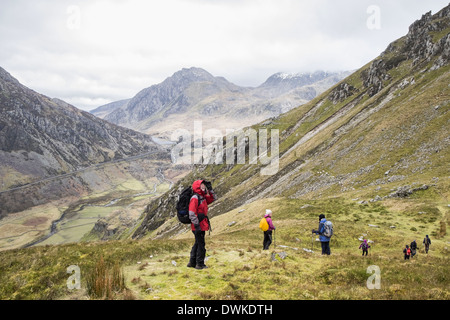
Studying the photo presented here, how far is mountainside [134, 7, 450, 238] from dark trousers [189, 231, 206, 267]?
27.5 m

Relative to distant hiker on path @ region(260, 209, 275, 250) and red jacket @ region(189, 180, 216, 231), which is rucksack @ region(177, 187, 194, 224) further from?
distant hiker on path @ region(260, 209, 275, 250)

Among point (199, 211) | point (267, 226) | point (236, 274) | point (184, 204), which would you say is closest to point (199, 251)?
point (236, 274)

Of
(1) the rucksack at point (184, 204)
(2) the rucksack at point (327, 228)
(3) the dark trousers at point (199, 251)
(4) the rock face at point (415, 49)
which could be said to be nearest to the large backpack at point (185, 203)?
(1) the rucksack at point (184, 204)

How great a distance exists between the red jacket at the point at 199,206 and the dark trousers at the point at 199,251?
1.28 ft

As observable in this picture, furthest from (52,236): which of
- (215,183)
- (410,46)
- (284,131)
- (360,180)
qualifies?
(410,46)

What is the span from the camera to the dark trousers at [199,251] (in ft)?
41.6

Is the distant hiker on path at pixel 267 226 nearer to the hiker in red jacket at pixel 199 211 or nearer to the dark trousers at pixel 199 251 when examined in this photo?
the dark trousers at pixel 199 251

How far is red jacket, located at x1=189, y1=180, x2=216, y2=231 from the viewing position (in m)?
12.0

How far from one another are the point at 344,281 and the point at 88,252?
1526 cm

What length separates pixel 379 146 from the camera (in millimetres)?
59750

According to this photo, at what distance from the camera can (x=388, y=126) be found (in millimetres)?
63875

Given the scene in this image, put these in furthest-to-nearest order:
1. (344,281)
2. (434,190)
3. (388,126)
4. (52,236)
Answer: (52,236), (388,126), (434,190), (344,281)

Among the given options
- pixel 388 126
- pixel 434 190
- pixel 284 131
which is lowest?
pixel 434 190
